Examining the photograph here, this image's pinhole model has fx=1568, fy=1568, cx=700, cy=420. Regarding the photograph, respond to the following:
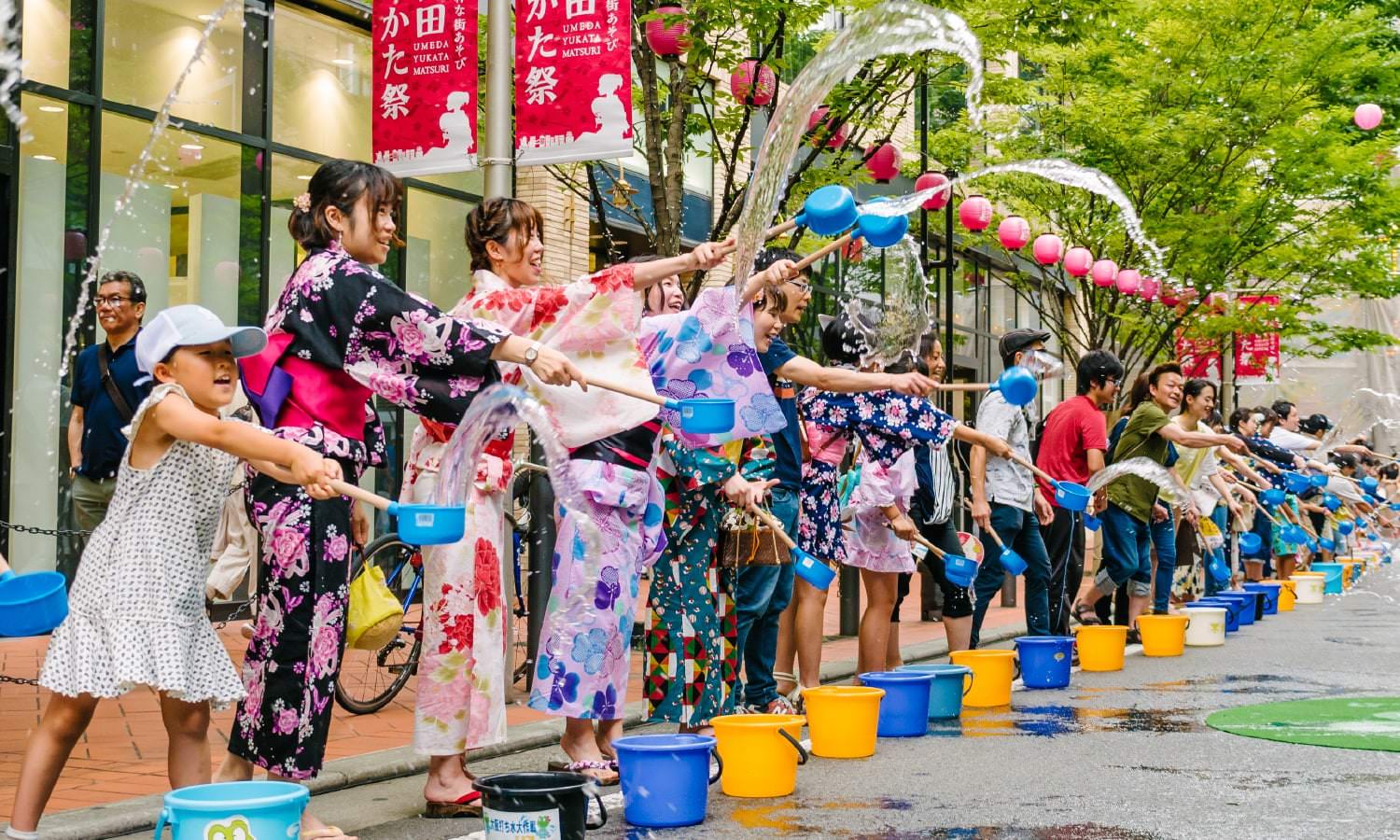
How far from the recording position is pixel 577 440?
5.25 meters

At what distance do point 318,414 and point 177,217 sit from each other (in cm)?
745

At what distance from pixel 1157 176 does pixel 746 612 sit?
36.4 feet

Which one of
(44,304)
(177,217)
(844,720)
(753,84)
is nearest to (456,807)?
(844,720)

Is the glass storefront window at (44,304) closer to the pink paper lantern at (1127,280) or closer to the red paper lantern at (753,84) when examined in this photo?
the red paper lantern at (753,84)

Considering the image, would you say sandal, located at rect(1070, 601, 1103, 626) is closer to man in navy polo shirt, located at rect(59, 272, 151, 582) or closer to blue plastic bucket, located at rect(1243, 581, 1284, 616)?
blue plastic bucket, located at rect(1243, 581, 1284, 616)

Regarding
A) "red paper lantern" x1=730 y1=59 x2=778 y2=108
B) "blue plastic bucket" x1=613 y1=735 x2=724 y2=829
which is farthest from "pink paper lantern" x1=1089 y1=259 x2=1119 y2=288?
"blue plastic bucket" x1=613 y1=735 x2=724 y2=829

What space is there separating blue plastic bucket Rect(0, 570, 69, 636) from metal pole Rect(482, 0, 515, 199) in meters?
4.05

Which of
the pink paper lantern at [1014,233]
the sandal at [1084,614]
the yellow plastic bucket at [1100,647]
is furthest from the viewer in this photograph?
the pink paper lantern at [1014,233]

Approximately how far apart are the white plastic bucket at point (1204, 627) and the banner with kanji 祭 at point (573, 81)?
5422mm

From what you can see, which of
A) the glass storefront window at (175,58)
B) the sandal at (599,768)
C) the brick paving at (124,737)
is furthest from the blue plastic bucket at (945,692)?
the glass storefront window at (175,58)

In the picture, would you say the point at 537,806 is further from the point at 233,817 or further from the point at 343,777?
the point at 343,777

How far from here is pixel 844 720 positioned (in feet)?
19.5

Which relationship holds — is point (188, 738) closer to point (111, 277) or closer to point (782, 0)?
point (111, 277)

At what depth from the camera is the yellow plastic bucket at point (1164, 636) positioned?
32.5 ft
